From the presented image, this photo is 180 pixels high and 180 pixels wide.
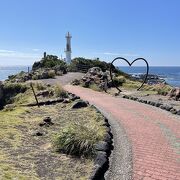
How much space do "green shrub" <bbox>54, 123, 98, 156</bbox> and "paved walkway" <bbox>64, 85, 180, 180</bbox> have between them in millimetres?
1010

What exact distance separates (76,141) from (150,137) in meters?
2.69

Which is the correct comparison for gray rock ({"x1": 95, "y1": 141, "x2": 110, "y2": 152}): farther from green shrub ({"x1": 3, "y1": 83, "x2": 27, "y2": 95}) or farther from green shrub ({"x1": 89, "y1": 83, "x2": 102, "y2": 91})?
green shrub ({"x1": 3, "y1": 83, "x2": 27, "y2": 95})

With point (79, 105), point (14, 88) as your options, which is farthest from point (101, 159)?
point (14, 88)

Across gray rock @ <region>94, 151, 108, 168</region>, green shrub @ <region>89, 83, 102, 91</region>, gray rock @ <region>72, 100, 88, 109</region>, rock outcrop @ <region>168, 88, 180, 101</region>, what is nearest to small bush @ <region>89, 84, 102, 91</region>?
green shrub @ <region>89, 83, 102, 91</region>

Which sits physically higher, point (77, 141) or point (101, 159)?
point (77, 141)

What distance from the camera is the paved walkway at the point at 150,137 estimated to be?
307 inches

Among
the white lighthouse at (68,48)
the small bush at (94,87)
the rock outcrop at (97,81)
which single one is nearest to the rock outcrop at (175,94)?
the rock outcrop at (97,81)

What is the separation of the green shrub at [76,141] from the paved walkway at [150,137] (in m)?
1.01

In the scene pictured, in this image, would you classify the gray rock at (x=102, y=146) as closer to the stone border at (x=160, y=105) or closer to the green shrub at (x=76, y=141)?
the green shrub at (x=76, y=141)

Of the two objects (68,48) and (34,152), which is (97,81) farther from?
(68,48)

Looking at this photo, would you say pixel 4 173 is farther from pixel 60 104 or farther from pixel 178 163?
pixel 60 104

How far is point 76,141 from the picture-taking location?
8844 millimetres

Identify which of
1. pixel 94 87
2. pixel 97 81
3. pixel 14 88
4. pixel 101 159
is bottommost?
pixel 14 88

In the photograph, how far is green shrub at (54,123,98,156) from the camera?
8.59 m
